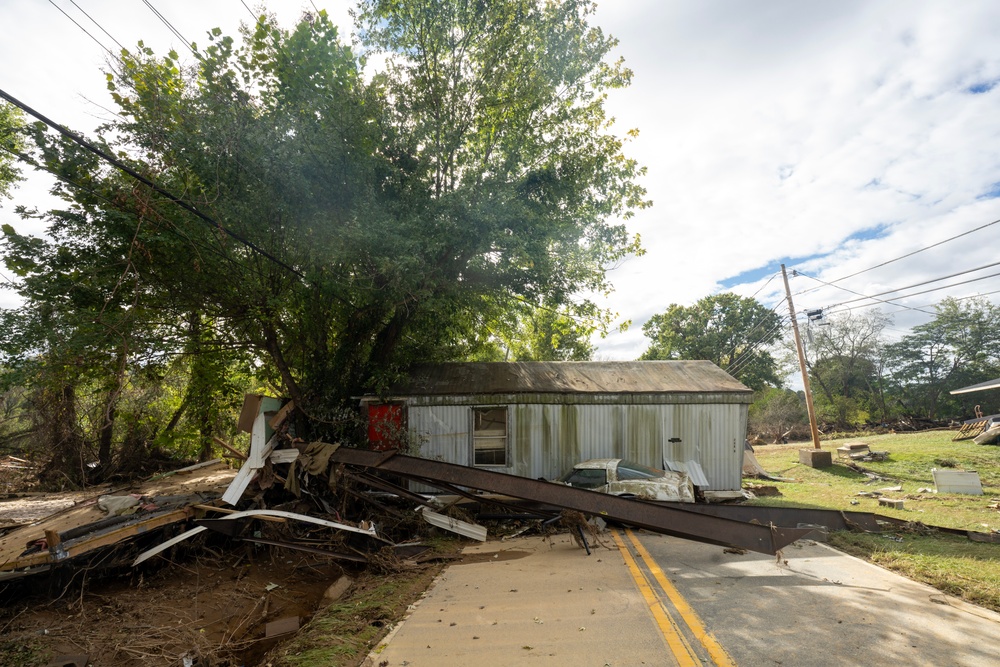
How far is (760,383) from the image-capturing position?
129ft

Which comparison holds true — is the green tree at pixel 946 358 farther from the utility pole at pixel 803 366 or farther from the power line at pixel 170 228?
the power line at pixel 170 228

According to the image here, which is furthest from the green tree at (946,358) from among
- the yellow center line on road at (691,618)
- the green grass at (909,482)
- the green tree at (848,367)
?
the yellow center line on road at (691,618)

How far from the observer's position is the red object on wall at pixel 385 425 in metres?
11.2

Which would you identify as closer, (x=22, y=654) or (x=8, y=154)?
(x=22, y=654)

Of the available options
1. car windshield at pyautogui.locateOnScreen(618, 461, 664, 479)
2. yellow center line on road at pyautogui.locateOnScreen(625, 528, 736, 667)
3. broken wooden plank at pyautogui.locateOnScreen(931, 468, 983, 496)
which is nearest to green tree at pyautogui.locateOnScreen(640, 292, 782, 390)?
broken wooden plank at pyautogui.locateOnScreen(931, 468, 983, 496)

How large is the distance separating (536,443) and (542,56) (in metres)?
10.4

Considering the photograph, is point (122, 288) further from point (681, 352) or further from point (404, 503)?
point (681, 352)

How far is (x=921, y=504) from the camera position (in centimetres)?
1059

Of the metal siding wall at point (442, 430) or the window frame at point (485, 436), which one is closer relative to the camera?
the metal siding wall at point (442, 430)

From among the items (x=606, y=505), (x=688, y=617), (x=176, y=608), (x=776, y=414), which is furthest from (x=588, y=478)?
(x=776, y=414)

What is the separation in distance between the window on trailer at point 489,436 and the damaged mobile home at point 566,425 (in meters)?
0.02

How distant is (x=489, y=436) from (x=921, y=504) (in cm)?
993

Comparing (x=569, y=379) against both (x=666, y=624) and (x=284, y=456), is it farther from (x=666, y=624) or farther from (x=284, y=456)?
(x=666, y=624)

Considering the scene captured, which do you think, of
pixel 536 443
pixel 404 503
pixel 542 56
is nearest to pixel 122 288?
pixel 404 503
